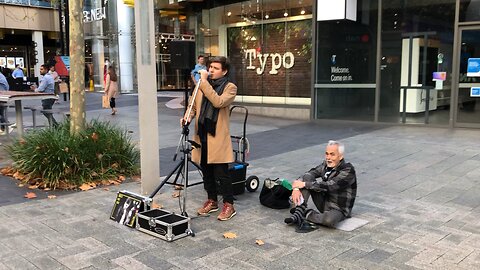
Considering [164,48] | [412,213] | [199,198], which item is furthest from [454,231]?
[164,48]

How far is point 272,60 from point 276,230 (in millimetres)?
10872

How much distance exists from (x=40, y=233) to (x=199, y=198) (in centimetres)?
193

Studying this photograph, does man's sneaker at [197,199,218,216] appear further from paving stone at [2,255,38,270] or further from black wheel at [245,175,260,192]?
paving stone at [2,255,38,270]

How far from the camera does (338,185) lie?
4523mm

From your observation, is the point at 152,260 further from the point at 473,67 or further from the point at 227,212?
the point at 473,67

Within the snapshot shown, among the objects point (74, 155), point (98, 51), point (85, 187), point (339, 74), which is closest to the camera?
point (85, 187)

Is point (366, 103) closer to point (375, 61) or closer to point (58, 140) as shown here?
point (375, 61)

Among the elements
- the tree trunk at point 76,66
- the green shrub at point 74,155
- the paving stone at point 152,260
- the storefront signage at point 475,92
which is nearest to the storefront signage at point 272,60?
the storefront signage at point 475,92

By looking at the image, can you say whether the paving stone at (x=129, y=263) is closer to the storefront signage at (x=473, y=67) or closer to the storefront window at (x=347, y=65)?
the storefront window at (x=347, y=65)

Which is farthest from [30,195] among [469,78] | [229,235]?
[469,78]

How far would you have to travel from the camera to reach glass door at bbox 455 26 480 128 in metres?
11.0

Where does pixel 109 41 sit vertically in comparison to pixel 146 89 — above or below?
above

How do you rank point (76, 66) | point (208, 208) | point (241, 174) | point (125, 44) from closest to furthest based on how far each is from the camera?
point (208, 208)
point (241, 174)
point (76, 66)
point (125, 44)

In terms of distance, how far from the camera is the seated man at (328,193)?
4.51m
